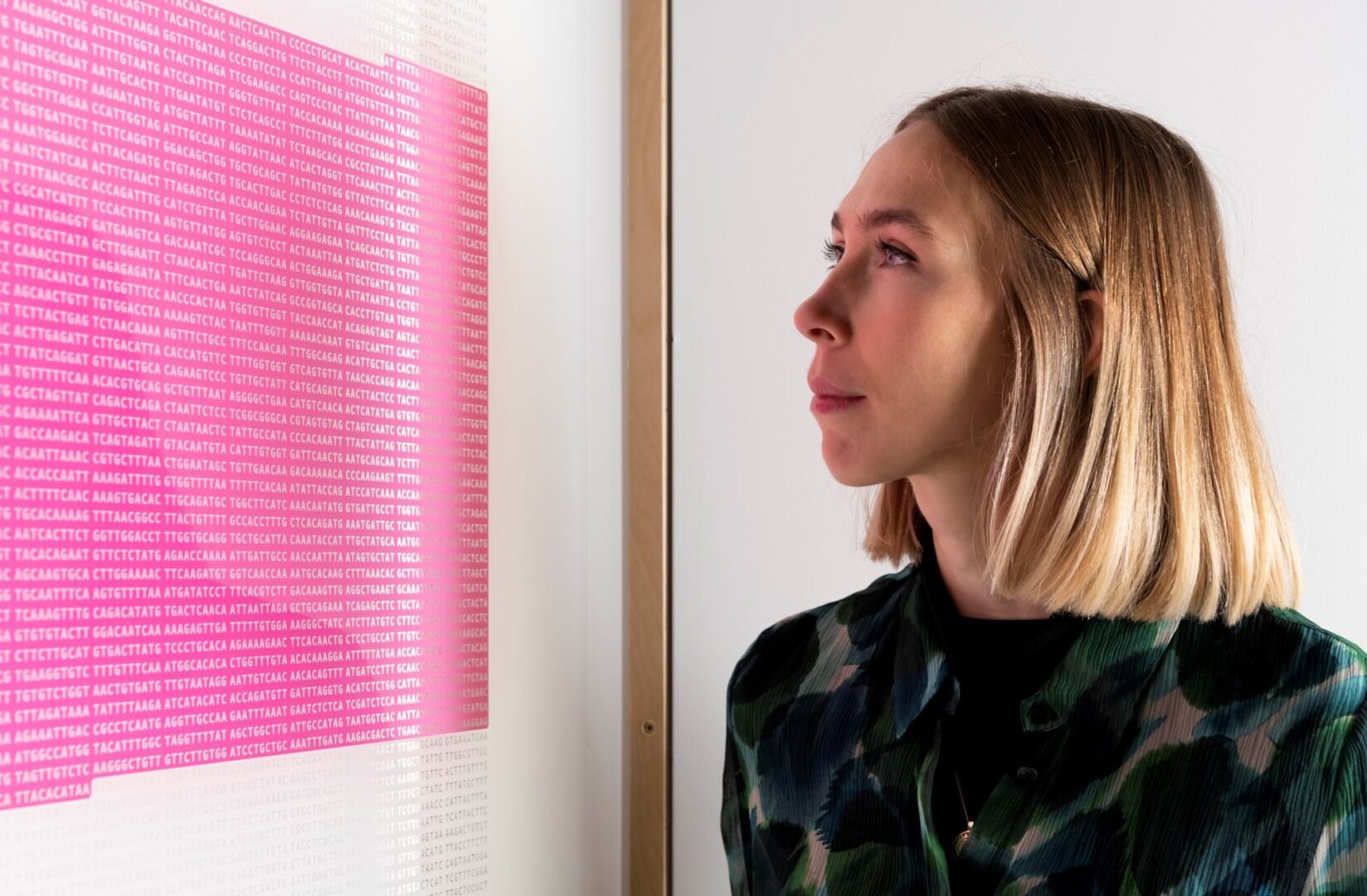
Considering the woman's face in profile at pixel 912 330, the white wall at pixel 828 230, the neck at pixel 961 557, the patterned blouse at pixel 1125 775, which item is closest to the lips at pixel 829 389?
the woman's face in profile at pixel 912 330

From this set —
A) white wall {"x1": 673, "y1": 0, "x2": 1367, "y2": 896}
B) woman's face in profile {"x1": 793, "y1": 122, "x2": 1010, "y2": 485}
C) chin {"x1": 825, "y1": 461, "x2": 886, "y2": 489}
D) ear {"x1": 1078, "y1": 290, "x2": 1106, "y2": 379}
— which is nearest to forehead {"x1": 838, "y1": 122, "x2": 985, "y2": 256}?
woman's face in profile {"x1": 793, "y1": 122, "x2": 1010, "y2": 485}

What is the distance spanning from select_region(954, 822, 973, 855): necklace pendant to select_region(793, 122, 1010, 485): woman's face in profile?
0.32 m

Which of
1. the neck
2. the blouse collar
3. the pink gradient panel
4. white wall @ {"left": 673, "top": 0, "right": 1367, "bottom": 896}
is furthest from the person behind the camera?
white wall @ {"left": 673, "top": 0, "right": 1367, "bottom": 896}

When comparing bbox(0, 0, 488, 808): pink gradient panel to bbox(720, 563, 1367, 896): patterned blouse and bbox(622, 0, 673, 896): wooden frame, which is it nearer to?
bbox(622, 0, 673, 896): wooden frame

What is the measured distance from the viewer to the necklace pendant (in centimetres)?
101

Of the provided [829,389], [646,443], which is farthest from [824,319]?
[646,443]

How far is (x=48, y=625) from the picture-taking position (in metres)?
0.86

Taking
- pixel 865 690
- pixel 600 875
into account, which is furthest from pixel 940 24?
pixel 600 875

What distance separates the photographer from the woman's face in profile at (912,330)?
3.45ft

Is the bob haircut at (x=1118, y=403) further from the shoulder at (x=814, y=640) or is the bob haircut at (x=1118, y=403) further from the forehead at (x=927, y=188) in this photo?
the shoulder at (x=814, y=640)

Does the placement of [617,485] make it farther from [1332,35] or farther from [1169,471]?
[1332,35]

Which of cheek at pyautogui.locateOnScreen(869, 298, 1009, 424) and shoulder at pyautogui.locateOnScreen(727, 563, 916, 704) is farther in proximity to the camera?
shoulder at pyautogui.locateOnScreen(727, 563, 916, 704)

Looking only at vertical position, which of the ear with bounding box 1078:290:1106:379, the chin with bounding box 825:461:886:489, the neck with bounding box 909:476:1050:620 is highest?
the ear with bounding box 1078:290:1106:379

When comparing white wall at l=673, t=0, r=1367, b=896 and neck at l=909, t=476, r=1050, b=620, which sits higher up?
white wall at l=673, t=0, r=1367, b=896
